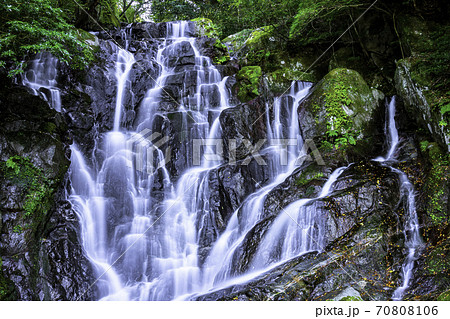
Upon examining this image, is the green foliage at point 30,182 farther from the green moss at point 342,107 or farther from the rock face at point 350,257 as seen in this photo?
the green moss at point 342,107

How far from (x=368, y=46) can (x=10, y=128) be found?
10820mm

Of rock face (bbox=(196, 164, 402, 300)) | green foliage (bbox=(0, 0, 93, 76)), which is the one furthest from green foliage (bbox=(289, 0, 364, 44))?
green foliage (bbox=(0, 0, 93, 76))

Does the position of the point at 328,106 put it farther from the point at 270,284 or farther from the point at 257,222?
the point at 270,284

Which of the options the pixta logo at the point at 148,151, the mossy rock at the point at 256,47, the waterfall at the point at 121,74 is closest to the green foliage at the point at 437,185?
the pixta logo at the point at 148,151

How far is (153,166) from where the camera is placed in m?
8.45

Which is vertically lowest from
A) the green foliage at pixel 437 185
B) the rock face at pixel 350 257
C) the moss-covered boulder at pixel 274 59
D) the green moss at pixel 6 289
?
the green moss at pixel 6 289

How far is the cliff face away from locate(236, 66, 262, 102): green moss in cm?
5

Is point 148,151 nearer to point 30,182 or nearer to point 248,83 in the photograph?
point 30,182

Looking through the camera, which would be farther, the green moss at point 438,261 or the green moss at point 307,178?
the green moss at point 307,178

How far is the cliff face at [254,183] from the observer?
16.1 feet

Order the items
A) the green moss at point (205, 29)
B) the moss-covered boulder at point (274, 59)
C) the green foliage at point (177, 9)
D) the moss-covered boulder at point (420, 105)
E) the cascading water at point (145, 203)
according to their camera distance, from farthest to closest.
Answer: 1. the green foliage at point (177, 9)
2. the green moss at point (205, 29)
3. the moss-covered boulder at point (274, 59)
4. the cascading water at point (145, 203)
5. the moss-covered boulder at point (420, 105)

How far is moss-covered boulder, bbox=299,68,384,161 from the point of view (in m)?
7.57

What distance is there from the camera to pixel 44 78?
8344mm

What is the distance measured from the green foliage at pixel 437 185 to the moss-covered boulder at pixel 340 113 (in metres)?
1.78
